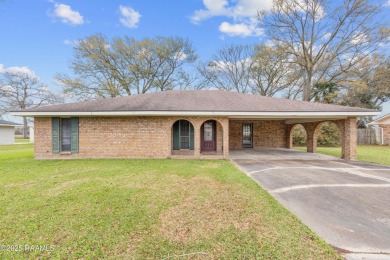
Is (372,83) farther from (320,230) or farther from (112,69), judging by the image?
(112,69)

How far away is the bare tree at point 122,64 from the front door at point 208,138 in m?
14.9

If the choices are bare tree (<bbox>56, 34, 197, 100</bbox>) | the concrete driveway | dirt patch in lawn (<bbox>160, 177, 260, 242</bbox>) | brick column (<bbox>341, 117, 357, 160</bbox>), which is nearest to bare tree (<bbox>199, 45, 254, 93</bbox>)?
bare tree (<bbox>56, 34, 197, 100</bbox>)

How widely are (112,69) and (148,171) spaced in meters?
20.2

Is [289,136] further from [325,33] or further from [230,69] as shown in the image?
[230,69]

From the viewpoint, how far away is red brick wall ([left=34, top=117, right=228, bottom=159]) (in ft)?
31.4

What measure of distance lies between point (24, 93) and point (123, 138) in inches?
1209

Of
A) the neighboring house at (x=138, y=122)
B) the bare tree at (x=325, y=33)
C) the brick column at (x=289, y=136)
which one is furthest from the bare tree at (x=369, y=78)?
the neighboring house at (x=138, y=122)

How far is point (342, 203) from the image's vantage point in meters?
3.97

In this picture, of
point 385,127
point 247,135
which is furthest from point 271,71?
point 247,135

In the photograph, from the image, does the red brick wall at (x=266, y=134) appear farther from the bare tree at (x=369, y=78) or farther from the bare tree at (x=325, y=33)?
the bare tree at (x=369, y=78)

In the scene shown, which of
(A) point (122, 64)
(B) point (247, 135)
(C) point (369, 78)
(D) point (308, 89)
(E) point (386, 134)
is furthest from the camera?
(A) point (122, 64)

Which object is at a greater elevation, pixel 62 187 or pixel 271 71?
pixel 271 71

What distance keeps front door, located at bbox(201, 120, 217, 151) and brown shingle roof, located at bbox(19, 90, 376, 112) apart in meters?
1.98

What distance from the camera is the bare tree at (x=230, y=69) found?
25.2 m
